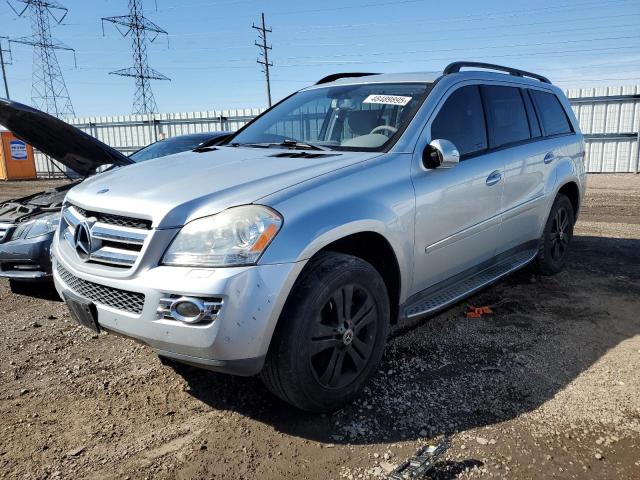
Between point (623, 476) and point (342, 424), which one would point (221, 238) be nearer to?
point (342, 424)

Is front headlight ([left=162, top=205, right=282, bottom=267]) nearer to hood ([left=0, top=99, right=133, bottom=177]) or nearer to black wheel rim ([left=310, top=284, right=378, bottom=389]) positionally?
black wheel rim ([left=310, top=284, right=378, bottom=389])

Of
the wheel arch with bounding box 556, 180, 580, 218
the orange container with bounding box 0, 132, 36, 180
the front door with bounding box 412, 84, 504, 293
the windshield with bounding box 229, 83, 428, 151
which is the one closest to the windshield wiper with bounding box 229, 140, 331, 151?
the windshield with bounding box 229, 83, 428, 151

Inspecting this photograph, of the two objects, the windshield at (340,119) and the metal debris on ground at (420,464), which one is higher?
the windshield at (340,119)

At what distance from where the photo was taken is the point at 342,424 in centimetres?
265

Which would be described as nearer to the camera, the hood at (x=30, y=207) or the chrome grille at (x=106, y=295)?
the chrome grille at (x=106, y=295)

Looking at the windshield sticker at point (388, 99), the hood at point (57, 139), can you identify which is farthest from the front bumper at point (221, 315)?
the hood at point (57, 139)

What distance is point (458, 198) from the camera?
3.35 meters

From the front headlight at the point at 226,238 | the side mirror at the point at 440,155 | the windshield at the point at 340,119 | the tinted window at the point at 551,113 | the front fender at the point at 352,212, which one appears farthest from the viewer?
the tinted window at the point at 551,113

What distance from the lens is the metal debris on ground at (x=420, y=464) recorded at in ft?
7.13

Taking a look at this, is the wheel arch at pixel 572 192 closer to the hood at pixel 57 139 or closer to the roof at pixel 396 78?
the roof at pixel 396 78

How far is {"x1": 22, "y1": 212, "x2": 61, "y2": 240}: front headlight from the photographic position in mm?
4555

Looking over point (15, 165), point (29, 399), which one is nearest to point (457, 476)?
point (29, 399)

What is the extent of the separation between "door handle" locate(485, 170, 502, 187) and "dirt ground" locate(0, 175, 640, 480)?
3.53 feet

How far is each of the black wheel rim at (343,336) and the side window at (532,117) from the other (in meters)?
2.62
